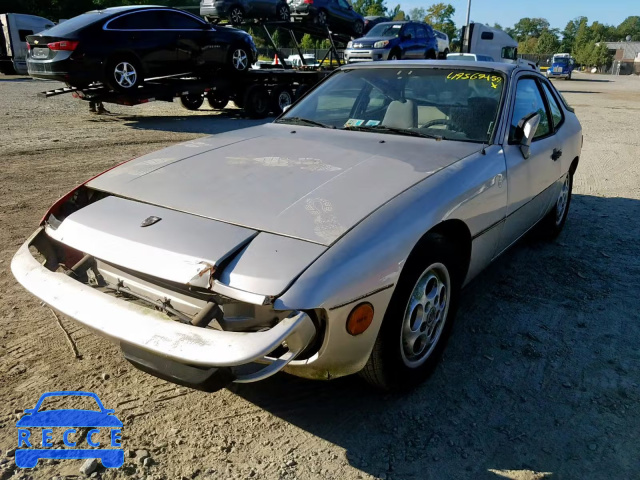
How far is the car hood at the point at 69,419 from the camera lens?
227 cm

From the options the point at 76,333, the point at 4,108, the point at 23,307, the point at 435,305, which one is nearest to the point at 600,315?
the point at 435,305

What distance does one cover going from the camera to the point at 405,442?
88.1 inches

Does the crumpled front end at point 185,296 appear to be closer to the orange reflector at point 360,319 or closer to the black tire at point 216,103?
the orange reflector at point 360,319

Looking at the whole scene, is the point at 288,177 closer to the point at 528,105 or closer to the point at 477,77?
the point at 477,77

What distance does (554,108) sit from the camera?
433cm

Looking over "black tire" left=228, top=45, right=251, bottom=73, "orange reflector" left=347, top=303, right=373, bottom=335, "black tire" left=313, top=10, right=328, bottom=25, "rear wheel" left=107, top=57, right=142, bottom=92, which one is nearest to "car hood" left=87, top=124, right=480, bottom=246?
"orange reflector" left=347, top=303, right=373, bottom=335

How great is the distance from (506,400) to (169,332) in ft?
5.50

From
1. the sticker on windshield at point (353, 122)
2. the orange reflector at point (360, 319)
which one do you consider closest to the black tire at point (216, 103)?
the sticker on windshield at point (353, 122)

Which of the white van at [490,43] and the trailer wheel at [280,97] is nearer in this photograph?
the trailer wheel at [280,97]

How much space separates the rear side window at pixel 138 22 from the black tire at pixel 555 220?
349 inches

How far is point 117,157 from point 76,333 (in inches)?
200

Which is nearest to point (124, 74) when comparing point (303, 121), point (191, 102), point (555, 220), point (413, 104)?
point (191, 102)

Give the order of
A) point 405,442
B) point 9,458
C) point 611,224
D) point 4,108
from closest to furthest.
A: point 9,458
point 405,442
point 611,224
point 4,108

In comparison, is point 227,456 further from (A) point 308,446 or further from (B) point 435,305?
(B) point 435,305
